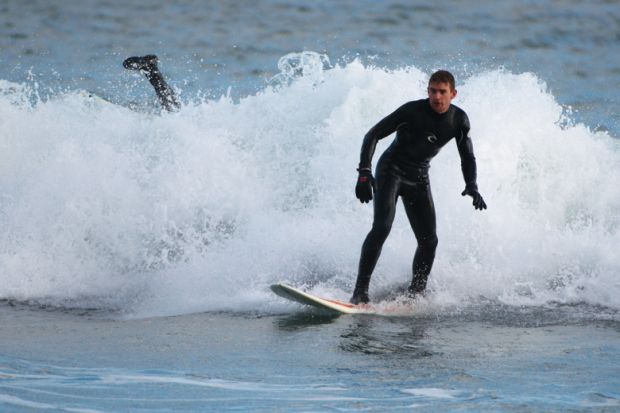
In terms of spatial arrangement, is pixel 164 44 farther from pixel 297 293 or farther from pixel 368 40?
pixel 297 293

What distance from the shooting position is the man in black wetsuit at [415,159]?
8773mm

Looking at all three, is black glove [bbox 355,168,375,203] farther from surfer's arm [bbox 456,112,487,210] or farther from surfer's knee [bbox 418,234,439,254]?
surfer's knee [bbox 418,234,439,254]

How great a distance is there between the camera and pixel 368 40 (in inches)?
1159

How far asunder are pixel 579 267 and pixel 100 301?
4.27 metres

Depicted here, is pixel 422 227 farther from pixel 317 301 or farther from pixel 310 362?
pixel 310 362

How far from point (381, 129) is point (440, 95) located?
0.52 meters

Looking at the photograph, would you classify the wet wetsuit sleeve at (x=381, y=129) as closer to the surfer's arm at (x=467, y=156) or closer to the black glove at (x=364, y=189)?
the black glove at (x=364, y=189)

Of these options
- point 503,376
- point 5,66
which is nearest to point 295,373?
point 503,376

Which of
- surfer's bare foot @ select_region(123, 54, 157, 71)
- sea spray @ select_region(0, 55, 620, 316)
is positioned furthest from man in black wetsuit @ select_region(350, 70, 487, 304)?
surfer's bare foot @ select_region(123, 54, 157, 71)

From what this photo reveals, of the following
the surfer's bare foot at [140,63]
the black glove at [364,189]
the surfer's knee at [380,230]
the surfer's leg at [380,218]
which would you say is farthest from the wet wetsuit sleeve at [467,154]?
the surfer's bare foot at [140,63]

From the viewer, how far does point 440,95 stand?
8.69 meters

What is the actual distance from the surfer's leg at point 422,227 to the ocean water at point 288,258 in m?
0.24

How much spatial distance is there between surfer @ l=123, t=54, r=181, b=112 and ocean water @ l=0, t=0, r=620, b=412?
14.3 inches

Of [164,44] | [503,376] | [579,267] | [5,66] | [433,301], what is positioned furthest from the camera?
[164,44]
